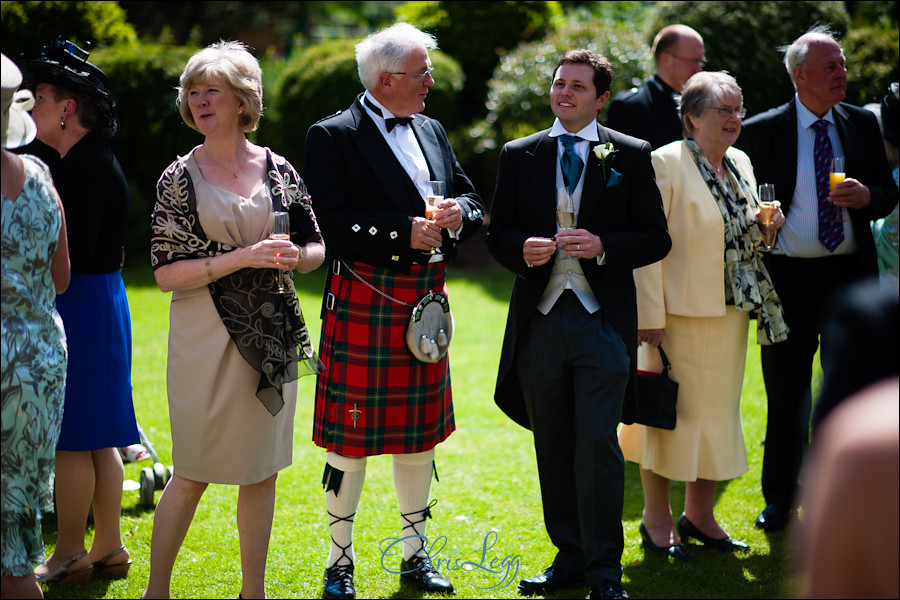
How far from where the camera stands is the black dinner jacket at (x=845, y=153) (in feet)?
17.1

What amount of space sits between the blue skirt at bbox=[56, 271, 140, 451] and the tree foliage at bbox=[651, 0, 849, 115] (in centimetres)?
799

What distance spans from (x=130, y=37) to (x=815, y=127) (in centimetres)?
1059

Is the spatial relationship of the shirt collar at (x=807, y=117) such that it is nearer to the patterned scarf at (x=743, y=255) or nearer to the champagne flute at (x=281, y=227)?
the patterned scarf at (x=743, y=255)

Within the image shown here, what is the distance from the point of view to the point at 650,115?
5902 millimetres

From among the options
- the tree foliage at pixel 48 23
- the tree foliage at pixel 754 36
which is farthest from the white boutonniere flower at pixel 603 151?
the tree foliage at pixel 48 23

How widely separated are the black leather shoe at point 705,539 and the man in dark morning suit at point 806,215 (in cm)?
36

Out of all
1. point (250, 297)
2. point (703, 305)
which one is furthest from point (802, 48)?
point (250, 297)

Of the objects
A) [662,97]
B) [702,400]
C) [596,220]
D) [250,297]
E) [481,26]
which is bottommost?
[702,400]

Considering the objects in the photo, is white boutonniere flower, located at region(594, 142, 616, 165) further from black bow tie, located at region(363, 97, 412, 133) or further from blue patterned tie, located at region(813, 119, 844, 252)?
blue patterned tie, located at region(813, 119, 844, 252)

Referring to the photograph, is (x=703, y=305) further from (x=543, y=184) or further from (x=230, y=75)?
(x=230, y=75)

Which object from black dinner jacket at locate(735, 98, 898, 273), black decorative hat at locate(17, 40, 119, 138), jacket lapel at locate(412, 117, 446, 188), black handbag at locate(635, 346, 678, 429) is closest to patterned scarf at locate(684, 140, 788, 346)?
black dinner jacket at locate(735, 98, 898, 273)

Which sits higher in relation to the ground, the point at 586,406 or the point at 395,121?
the point at 395,121

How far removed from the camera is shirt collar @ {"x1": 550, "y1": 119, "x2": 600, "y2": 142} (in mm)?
4336

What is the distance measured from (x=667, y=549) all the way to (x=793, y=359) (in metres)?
1.37
